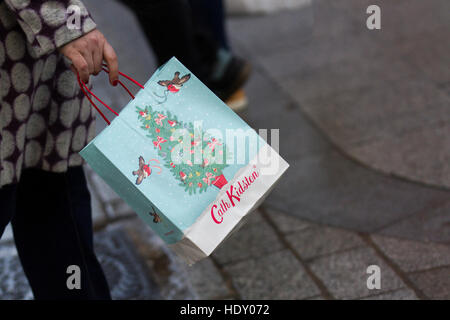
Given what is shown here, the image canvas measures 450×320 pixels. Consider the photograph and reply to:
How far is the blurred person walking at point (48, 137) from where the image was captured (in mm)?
1711

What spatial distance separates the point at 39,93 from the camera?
189 cm

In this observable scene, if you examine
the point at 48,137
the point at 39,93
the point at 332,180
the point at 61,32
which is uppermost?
the point at 61,32

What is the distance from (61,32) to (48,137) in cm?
39

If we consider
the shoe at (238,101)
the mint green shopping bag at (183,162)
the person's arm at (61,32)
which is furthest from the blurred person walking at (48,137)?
→ the shoe at (238,101)

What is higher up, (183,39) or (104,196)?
(183,39)

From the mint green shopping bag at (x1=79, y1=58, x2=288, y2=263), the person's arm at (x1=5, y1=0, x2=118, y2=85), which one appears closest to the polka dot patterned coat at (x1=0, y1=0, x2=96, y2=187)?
the person's arm at (x1=5, y1=0, x2=118, y2=85)

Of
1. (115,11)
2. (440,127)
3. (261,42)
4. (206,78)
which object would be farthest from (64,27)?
(115,11)

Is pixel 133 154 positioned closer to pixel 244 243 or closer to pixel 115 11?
pixel 244 243

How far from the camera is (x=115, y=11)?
5.54 metres

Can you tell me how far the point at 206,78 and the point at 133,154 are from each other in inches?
78.4

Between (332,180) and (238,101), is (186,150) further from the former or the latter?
(238,101)

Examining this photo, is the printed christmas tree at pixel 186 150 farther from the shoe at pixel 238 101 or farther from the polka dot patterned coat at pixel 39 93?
the shoe at pixel 238 101

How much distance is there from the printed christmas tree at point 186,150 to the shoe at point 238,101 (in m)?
2.16

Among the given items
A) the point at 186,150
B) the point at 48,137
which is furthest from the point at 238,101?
the point at 186,150
